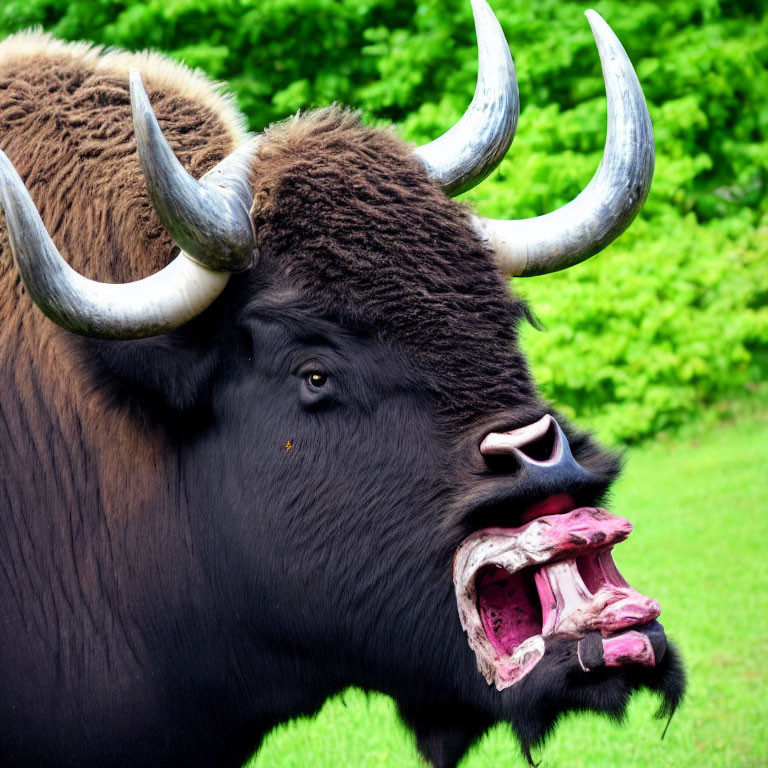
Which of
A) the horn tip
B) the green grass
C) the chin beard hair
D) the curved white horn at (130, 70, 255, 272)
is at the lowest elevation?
the green grass

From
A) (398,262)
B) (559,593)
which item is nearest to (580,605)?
(559,593)

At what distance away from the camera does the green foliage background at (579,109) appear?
13930mm

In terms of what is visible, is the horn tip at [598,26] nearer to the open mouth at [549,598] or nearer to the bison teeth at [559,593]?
the open mouth at [549,598]

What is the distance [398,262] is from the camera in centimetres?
343

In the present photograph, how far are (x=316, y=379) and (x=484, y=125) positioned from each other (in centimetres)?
121

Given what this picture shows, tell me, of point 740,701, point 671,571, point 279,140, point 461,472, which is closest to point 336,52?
Answer: point 671,571

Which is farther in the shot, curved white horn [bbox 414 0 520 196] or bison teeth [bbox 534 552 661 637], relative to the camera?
curved white horn [bbox 414 0 520 196]

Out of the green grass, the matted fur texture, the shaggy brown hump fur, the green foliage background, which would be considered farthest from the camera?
the green foliage background

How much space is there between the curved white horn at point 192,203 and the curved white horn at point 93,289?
0.09 m

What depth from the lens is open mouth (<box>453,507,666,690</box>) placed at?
9.91 feet

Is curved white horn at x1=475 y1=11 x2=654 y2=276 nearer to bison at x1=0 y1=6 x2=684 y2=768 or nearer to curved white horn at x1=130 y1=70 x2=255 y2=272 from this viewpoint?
bison at x1=0 y1=6 x2=684 y2=768

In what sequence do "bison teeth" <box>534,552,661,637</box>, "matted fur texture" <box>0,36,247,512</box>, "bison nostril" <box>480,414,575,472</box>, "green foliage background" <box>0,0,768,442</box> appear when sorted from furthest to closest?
"green foliage background" <box>0,0,768,442</box> → "matted fur texture" <box>0,36,247,512</box> → "bison nostril" <box>480,414,575,472</box> → "bison teeth" <box>534,552,661,637</box>

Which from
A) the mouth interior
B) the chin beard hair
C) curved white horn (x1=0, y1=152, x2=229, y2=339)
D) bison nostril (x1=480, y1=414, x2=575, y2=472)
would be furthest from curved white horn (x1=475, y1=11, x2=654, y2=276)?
the chin beard hair

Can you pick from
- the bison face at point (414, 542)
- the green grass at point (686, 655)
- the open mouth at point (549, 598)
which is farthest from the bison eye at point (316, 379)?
the green grass at point (686, 655)
